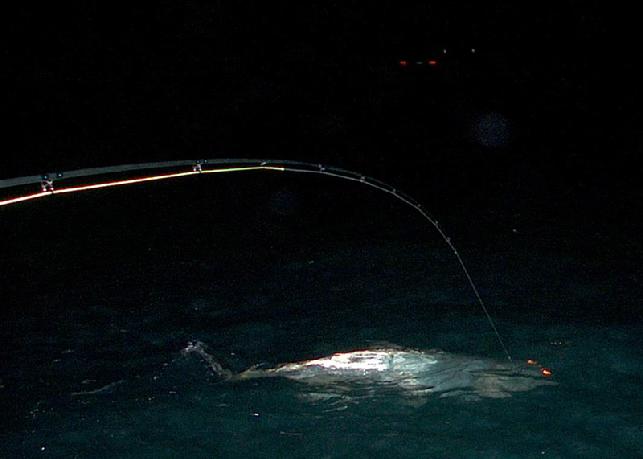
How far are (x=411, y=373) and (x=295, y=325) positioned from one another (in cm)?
153

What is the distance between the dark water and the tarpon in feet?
0.42

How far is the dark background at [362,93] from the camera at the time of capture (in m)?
14.1

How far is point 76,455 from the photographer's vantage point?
15.7 ft

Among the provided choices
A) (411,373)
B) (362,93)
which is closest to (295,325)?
(411,373)

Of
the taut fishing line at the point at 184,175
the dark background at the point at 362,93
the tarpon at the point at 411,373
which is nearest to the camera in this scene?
the taut fishing line at the point at 184,175

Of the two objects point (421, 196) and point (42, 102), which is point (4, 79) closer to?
point (42, 102)

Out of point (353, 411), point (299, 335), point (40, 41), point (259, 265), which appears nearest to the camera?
point (353, 411)

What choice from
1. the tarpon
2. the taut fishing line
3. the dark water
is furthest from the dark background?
the tarpon

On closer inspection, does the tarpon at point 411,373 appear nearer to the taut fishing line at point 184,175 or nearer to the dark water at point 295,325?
the dark water at point 295,325

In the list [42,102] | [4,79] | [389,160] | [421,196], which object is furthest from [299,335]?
[4,79]

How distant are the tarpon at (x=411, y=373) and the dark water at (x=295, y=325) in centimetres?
13

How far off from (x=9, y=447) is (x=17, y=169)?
12950 millimetres

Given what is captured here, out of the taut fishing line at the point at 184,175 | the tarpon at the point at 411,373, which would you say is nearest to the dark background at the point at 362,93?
the taut fishing line at the point at 184,175

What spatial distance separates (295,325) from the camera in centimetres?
679
